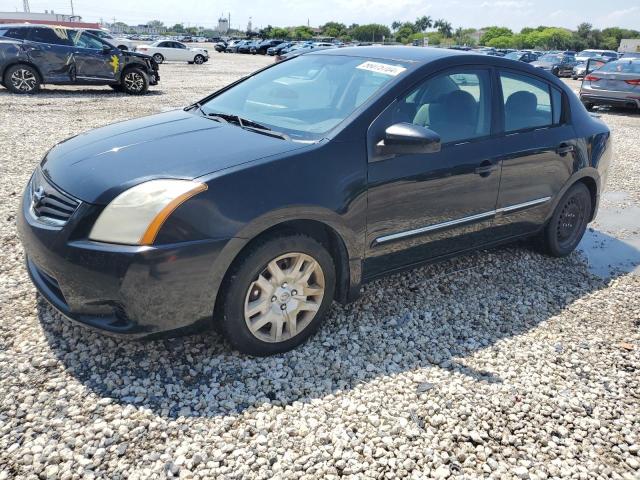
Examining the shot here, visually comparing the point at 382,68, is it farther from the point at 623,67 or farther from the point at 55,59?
the point at 623,67

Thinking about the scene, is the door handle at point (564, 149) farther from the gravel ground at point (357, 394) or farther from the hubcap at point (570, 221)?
the gravel ground at point (357, 394)

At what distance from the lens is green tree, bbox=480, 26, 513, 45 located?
105938 mm

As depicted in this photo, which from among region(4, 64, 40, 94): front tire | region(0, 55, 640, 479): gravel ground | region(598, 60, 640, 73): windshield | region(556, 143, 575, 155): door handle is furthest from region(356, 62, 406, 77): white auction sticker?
region(598, 60, 640, 73): windshield

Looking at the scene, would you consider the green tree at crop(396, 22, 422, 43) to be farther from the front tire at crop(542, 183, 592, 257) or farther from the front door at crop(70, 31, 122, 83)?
the front tire at crop(542, 183, 592, 257)

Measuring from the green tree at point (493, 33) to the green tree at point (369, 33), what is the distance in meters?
20.2

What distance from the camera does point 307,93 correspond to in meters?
3.71

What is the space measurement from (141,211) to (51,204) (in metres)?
0.61

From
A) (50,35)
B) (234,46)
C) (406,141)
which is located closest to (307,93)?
(406,141)

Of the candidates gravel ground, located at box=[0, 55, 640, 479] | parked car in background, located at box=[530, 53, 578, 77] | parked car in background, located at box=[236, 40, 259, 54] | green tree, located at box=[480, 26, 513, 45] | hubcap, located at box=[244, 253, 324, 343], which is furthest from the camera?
green tree, located at box=[480, 26, 513, 45]

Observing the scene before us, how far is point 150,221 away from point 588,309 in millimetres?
3130

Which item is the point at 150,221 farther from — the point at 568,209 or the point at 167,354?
Answer: the point at 568,209

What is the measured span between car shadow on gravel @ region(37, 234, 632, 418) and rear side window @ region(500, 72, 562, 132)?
48.1 inches

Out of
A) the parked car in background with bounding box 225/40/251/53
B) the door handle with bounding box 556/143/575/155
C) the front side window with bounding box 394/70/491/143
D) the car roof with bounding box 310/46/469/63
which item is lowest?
the parked car in background with bounding box 225/40/251/53

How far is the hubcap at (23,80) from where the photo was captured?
43.1ft
